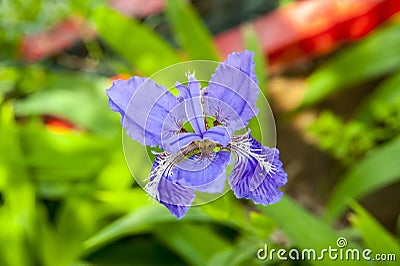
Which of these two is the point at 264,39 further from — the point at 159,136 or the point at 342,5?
the point at 159,136

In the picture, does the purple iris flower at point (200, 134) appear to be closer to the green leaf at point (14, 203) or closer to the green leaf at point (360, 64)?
the green leaf at point (14, 203)

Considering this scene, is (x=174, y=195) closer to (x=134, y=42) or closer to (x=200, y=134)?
(x=200, y=134)

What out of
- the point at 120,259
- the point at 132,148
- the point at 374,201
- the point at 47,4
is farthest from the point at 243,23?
the point at 132,148

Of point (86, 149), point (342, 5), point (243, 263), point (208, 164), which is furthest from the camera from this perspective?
point (342, 5)

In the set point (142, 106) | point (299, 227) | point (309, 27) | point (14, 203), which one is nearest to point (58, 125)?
point (14, 203)

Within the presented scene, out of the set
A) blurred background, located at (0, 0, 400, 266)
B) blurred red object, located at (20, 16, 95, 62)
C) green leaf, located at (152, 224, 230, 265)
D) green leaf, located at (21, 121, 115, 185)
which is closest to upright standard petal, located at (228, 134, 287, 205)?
Result: blurred background, located at (0, 0, 400, 266)

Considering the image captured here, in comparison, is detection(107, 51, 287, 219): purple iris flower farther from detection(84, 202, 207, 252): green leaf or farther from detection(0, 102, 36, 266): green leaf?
detection(0, 102, 36, 266): green leaf

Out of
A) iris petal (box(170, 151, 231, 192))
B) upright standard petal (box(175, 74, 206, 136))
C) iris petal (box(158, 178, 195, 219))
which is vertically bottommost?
iris petal (box(158, 178, 195, 219))
